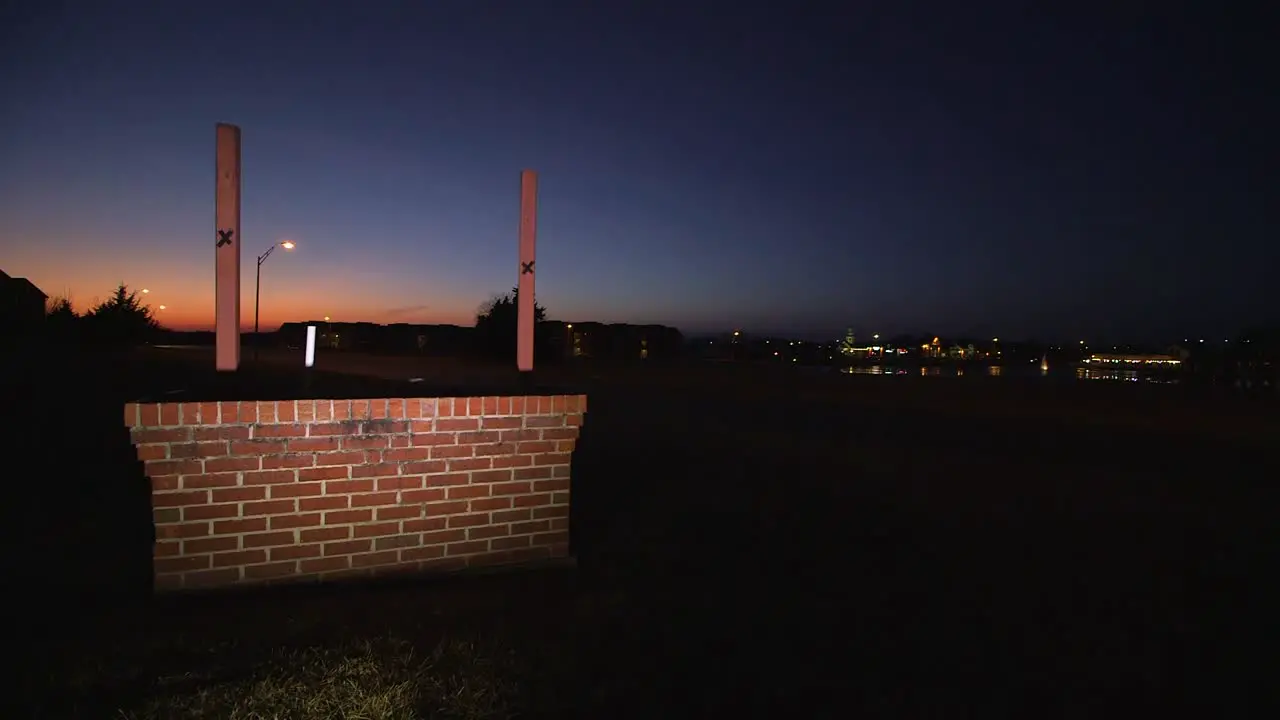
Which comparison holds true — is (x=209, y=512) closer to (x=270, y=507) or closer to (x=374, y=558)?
(x=270, y=507)

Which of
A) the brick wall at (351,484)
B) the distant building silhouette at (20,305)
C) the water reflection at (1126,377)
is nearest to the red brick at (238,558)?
the brick wall at (351,484)

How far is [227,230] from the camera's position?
13.8 feet

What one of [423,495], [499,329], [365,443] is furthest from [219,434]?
[499,329]

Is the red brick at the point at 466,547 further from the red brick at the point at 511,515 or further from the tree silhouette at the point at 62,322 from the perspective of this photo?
the tree silhouette at the point at 62,322

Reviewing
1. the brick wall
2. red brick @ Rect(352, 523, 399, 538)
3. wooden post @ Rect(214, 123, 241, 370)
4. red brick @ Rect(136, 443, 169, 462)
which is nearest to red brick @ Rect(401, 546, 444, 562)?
the brick wall

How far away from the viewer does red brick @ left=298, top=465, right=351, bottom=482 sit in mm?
3537

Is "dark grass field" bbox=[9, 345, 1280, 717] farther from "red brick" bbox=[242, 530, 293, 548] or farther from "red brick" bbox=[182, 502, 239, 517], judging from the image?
"red brick" bbox=[182, 502, 239, 517]

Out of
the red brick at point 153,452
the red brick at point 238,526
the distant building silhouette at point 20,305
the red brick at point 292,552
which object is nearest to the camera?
the red brick at point 153,452

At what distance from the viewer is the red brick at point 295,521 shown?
352 cm

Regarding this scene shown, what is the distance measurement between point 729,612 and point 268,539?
255cm

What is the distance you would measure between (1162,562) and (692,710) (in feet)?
14.7

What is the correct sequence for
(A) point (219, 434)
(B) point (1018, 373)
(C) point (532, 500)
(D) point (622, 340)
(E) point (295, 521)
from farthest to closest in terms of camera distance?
(D) point (622, 340), (B) point (1018, 373), (C) point (532, 500), (E) point (295, 521), (A) point (219, 434)

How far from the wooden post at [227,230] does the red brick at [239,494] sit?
1.20 meters

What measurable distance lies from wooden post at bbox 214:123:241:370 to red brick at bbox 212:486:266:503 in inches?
47.3
